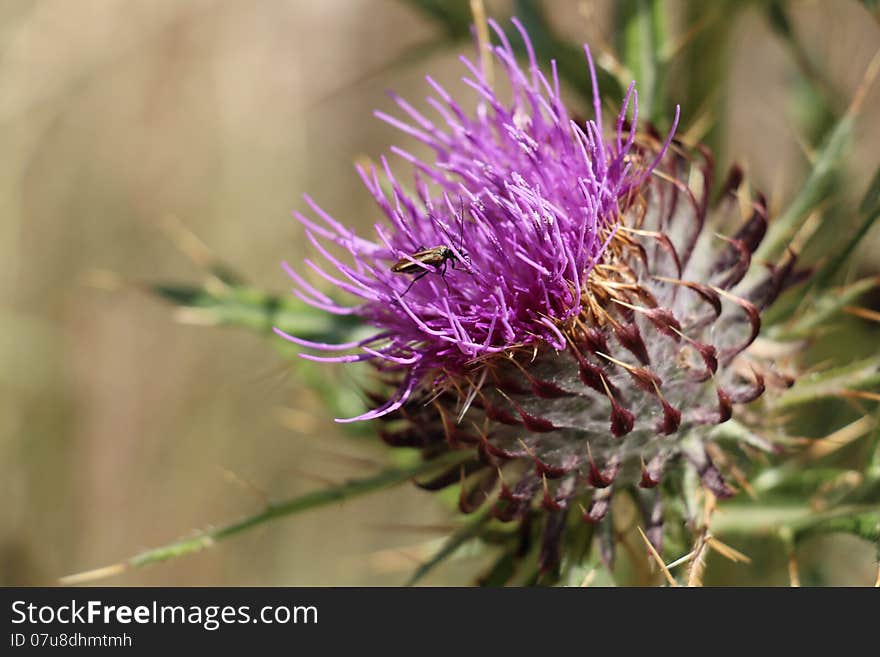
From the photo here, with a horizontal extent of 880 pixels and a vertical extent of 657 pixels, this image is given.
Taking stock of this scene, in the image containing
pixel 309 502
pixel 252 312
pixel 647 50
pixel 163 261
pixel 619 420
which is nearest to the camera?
pixel 619 420

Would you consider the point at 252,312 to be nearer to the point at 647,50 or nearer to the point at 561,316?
the point at 561,316

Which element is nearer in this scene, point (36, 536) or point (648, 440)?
point (648, 440)

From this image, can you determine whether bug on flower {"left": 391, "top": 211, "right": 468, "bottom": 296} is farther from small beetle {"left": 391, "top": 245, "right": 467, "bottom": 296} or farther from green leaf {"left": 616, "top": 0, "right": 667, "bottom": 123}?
green leaf {"left": 616, "top": 0, "right": 667, "bottom": 123}

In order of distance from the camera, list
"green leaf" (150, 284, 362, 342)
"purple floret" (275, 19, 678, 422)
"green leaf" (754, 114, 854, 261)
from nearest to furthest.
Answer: "purple floret" (275, 19, 678, 422), "green leaf" (754, 114, 854, 261), "green leaf" (150, 284, 362, 342)

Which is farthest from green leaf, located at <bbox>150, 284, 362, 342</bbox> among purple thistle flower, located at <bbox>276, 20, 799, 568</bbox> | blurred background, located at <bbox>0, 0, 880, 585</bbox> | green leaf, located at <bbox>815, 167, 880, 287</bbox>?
blurred background, located at <bbox>0, 0, 880, 585</bbox>

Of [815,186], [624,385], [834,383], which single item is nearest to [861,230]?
[815,186]
